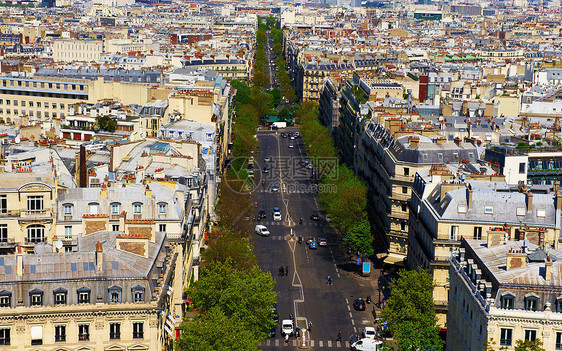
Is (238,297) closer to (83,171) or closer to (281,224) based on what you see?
(83,171)

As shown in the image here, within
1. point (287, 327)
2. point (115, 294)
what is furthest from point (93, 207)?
point (115, 294)

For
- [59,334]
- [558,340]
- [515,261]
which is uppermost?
[515,261]

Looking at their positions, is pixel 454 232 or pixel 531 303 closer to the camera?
pixel 531 303

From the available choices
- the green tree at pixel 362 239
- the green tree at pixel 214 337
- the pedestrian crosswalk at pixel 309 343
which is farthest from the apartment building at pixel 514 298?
the green tree at pixel 362 239

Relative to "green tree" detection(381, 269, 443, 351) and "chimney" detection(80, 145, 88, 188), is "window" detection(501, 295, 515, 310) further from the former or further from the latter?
"chimney" detection(80, 145, 88, 188)

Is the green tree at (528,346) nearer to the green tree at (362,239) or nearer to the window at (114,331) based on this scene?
the window at (114,331)

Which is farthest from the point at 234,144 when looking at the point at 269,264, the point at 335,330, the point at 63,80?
the point at 335,330
